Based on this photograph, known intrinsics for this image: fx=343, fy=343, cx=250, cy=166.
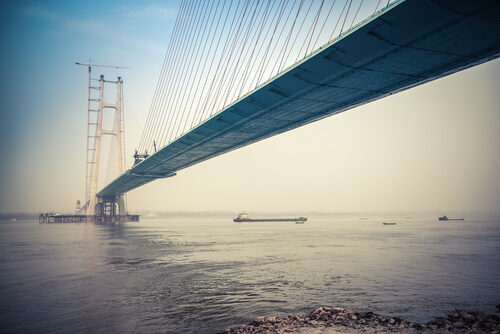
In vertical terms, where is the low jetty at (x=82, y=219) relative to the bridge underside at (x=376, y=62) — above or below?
below

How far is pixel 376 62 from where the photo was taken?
19516mm

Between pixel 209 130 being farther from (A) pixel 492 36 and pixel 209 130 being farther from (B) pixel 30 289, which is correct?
(A) pixel 492 36

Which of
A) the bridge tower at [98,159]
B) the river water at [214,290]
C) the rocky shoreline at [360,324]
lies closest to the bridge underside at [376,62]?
the rocky shoreline at [360,324]

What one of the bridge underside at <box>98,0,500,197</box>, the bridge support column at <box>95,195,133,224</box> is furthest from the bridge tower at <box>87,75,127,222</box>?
the bridge underside at <box>98,0,500,197</box>

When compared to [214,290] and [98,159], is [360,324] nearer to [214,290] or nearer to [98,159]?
[214,290]

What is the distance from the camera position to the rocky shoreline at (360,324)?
10047 mm

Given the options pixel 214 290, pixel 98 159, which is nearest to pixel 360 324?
pixel 214 290

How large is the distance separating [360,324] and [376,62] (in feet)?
47.5

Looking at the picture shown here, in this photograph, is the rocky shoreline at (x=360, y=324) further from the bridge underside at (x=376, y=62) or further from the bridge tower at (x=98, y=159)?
the bridge tower at (x=98, y=159)

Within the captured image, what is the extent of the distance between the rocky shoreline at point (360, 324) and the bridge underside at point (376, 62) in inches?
468

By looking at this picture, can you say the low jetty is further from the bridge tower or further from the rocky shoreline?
the rocky shoreline

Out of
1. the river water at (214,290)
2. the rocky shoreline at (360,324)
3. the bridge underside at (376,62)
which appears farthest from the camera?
the bridge underside at (376,62)

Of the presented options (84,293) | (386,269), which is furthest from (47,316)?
(386,269)

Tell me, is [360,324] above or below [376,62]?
below
